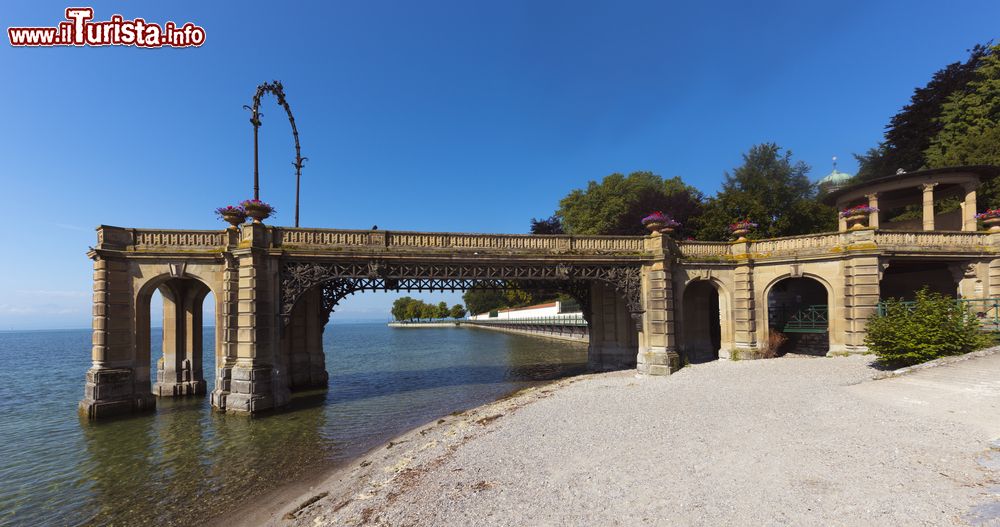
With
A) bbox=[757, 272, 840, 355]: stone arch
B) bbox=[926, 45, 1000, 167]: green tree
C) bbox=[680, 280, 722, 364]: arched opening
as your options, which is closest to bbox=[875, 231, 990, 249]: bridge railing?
bbox=[757, 272, 840, 355]: stone arch

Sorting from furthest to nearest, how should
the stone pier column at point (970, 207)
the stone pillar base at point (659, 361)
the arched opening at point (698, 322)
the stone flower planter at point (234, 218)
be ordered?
the arched opening at point (698, 322), the stone pier column at point (970, 207), the stone pillar base at point (659, 361), the stone flower planter at point (234, 218)

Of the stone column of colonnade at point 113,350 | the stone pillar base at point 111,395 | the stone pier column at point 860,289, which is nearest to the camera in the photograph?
the stone pillar base at point 111,395

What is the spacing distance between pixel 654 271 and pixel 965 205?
1803 centimetres

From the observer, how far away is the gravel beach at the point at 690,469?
5301 mm

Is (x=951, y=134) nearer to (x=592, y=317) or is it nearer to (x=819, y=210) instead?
(x=819, y=210)

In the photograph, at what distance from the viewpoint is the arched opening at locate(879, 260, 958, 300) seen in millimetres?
20484

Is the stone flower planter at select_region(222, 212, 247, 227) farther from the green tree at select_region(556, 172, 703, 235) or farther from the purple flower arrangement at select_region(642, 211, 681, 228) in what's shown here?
the green tree at select_region(556, 172, 703, 235)

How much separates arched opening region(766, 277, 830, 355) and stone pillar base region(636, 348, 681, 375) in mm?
5426

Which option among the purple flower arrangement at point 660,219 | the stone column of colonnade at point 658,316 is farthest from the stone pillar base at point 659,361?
the purple flower arrangement at point 660,219

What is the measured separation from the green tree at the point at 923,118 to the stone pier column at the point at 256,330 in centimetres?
4557

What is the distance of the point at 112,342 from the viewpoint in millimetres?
15711

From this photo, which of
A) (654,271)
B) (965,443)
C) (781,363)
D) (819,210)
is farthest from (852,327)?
(819,210)

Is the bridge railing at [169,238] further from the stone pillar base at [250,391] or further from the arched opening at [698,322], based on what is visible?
the arched opening at [698,322]

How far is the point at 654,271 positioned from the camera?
63.1 feet
